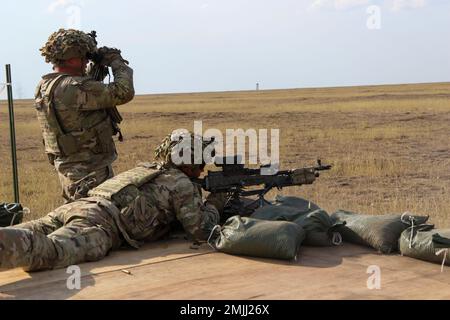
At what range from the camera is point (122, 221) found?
4.43 meters

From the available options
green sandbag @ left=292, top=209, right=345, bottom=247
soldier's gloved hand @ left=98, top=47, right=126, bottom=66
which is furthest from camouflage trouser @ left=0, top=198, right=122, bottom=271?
soldier's gloved hand @ left=98, top=47, right=126, bottom=66

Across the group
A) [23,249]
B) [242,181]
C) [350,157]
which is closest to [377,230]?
[242,181]

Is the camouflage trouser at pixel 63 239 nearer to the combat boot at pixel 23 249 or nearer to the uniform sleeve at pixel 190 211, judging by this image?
the combat boot at pixel 23 249

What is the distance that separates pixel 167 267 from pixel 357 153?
1141 cm

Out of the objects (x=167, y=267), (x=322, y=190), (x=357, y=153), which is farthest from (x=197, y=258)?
(x=357, y=153)

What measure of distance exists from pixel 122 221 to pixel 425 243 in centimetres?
200

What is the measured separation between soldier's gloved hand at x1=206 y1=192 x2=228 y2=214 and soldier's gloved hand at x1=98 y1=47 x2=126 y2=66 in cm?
142

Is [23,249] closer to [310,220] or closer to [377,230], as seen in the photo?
[310,220]

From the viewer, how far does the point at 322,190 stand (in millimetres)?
10492

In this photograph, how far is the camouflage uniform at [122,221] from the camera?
13.4ft

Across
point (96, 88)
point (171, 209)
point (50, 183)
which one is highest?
point (96, 88)

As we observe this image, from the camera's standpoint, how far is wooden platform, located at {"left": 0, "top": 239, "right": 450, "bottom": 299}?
344 cm

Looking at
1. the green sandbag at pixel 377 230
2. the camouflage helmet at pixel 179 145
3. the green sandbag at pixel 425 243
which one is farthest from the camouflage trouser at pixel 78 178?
the green sandbag at pixel 425 243
